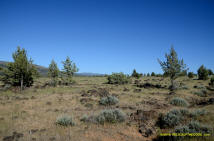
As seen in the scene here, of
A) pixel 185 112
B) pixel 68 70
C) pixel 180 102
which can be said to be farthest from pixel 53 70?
pixel 185 112

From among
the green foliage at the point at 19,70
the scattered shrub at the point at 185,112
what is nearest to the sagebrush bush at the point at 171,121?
the scattered shrub at the point at 185,112

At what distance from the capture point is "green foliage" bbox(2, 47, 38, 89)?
854 inches

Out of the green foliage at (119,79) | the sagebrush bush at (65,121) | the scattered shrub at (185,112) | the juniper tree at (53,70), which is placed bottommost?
the sagebrush bush at (65,121)

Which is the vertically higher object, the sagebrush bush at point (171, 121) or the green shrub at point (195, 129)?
the green shrub at point (195, 129)

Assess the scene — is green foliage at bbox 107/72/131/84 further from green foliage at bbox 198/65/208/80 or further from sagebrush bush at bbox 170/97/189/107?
sagebrush bush at bbox 170/97/189/107

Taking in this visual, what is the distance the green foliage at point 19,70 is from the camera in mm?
21703

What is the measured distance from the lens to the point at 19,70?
A: 21953 millimetres

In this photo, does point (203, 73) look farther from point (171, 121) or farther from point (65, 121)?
point (65, 121)

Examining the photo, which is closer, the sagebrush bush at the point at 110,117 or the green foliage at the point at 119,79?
the sagebrush bush at the point at 110,117

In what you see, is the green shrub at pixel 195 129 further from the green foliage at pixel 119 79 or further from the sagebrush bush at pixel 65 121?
the green foliage at pixel 119 79

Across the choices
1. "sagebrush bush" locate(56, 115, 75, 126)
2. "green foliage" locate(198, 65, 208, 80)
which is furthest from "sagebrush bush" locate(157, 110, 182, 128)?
"green foliage" locate(198, 65, 208, 80)

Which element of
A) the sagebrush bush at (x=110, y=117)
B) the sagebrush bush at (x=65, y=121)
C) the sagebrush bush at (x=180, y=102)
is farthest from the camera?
the sagebrush bush at (x=180, y=102)

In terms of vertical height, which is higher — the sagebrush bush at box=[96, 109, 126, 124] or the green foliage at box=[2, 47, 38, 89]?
the green foliage at box=[2, 47, 38, 89]

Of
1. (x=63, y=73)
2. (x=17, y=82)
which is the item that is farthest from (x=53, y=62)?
(x=17, y=82)
